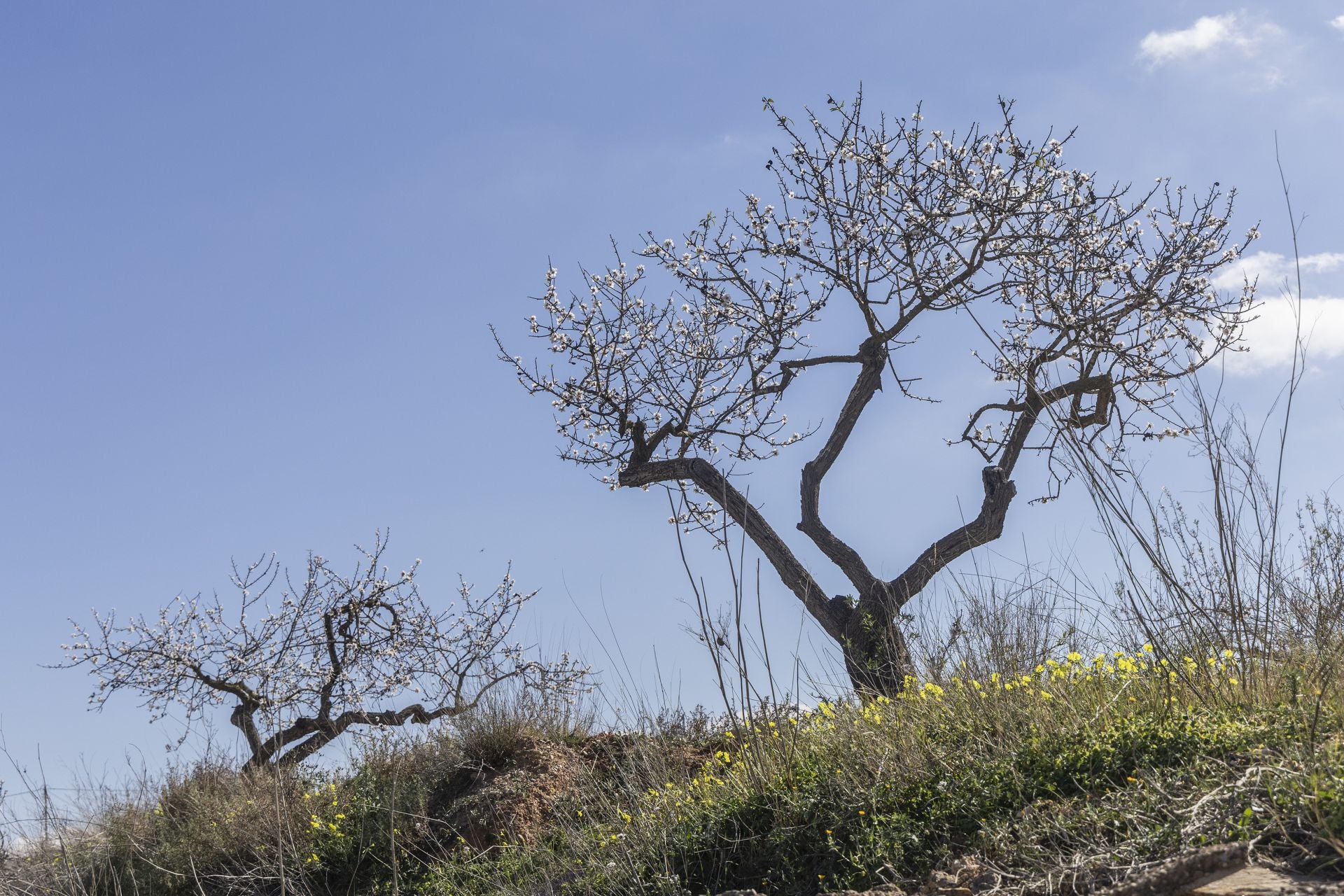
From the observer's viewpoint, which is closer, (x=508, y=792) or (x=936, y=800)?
(x=936, y=800)

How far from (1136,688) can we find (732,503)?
15.5 ft

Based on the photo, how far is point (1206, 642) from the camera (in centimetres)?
441

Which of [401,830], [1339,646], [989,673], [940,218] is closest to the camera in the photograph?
[1339,646]

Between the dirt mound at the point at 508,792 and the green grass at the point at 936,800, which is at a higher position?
the dirt mound at the point at 508,792

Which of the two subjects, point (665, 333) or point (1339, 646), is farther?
point (665, 333)

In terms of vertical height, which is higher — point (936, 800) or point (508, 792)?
point (508, 792)

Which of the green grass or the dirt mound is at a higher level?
the dirt mound

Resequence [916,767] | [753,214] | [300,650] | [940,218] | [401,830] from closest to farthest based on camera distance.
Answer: [916,767] → [401,830] → [940,218] → [753,214] → [300,650]

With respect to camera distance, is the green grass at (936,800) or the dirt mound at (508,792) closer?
the green grass at (936,800)

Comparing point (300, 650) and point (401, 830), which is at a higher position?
point (300, 650)

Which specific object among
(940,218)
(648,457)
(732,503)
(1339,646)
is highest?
(940,218)

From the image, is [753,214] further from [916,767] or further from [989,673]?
[916,767]

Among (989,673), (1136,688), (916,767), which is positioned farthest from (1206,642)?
(916,767)

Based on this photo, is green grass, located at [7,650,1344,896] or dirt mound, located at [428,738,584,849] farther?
dirt mound, located at [428,738,584,849]
